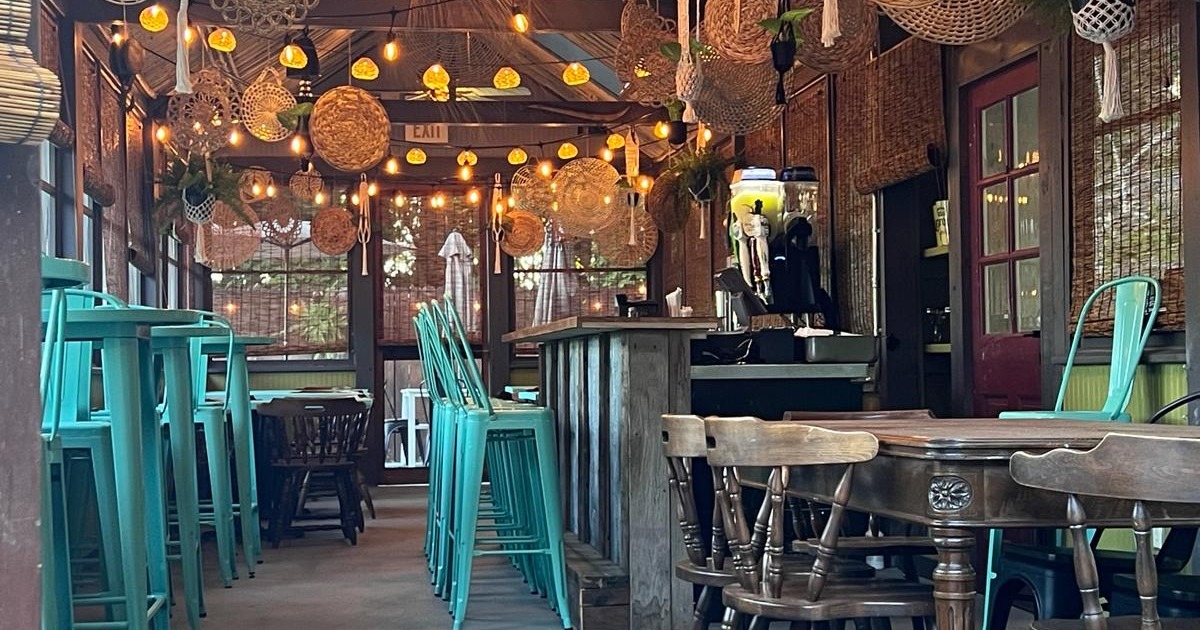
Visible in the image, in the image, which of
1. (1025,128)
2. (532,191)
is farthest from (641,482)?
(532,191)

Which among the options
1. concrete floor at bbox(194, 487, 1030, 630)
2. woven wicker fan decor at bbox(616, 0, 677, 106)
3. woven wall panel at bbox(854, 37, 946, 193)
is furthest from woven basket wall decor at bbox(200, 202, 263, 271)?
woven wall panel at bbox(854, 37, 946, 193)

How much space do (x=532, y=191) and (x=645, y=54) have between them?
12.2ft

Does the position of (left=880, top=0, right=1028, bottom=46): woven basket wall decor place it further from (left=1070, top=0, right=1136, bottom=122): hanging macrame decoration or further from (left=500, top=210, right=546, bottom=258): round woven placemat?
(left=500, top=210, right=546, bottom=258): round woven placemat

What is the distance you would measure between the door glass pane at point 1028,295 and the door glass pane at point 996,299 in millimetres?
99

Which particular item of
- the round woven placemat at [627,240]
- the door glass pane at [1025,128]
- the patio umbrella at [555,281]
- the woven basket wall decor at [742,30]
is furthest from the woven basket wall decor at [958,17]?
the patio umbrella at [555,281]

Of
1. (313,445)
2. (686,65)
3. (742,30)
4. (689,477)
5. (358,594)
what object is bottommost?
(358,594)

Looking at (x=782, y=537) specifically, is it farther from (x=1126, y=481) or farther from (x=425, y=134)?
(x=425, y=134)

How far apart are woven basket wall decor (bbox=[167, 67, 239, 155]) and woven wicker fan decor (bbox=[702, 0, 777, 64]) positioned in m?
3.53

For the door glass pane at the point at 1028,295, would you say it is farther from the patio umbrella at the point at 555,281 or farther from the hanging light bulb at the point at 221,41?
the patio umbrella at the point at 555,281

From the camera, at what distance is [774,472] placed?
266 centimetres

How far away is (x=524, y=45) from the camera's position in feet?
39.1

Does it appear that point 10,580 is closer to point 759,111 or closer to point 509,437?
point 509,437

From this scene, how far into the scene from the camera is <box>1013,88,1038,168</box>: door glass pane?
18.1 ft

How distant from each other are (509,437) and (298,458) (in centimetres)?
299
